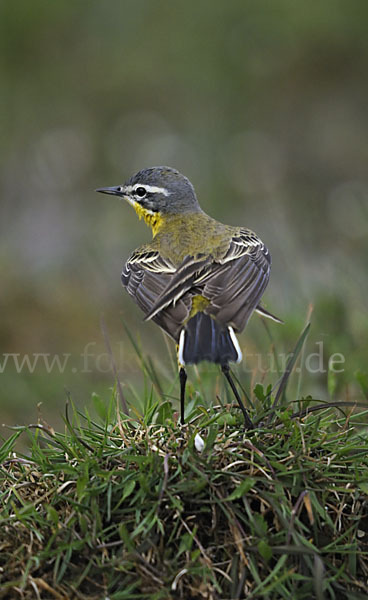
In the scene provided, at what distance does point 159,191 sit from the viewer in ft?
19.4

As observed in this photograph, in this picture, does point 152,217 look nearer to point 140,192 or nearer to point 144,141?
point 140,192

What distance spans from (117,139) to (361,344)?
6443 mm

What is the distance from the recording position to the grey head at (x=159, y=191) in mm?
5906

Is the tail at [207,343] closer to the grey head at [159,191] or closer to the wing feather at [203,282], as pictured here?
the wing feather at [203,282]

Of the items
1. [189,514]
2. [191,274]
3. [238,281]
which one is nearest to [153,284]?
[191,274]

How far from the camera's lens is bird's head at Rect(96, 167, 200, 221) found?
5.91 meters

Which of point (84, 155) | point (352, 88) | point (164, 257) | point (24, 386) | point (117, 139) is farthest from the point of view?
point (352, 88)

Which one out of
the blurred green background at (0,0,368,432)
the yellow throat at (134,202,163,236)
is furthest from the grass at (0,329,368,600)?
the blurred green background at (0,0,368,432)

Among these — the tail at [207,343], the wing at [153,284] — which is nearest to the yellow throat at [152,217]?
the wing at [153,284]

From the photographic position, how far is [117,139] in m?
11.5

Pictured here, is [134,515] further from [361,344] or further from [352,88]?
[352,88]

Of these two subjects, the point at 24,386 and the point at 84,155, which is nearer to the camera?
the point at 24,386

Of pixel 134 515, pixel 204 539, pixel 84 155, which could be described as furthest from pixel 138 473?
pixel 84 155

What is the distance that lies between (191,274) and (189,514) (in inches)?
63.5
